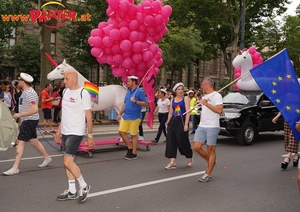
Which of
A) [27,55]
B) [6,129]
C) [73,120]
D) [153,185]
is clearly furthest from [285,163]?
[27,55]

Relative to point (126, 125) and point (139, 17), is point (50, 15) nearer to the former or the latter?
point (139, 17)

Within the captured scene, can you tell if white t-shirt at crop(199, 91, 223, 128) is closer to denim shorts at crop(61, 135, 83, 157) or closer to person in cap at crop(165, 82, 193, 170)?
person in cap at crop(165, 82, 193, 170)

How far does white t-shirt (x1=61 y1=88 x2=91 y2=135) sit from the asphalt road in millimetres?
1085

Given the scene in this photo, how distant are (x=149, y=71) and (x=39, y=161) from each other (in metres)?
4.12

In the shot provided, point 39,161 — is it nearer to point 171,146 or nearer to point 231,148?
point 171,146

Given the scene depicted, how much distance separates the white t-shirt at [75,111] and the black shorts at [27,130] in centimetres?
222

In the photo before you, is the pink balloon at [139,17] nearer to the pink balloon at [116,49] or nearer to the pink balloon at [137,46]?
the pink balloon at [137,46]

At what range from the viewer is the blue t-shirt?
30.5 ft

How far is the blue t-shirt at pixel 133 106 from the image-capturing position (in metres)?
9.28

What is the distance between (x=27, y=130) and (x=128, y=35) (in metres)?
4.38

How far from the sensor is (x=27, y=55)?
2936cm

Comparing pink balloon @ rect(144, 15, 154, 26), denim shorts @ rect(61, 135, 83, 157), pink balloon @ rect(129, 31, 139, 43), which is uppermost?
pink balloon @ rect(144, 15, 154, 26)

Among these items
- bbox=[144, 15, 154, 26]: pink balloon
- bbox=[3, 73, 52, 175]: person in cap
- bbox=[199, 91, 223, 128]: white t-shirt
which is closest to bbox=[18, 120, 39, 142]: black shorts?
bbox=[3, 73, 52, 175]: person in cap

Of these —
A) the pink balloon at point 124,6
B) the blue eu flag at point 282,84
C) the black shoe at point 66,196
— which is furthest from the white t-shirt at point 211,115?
the pink balloon at point 124,6
